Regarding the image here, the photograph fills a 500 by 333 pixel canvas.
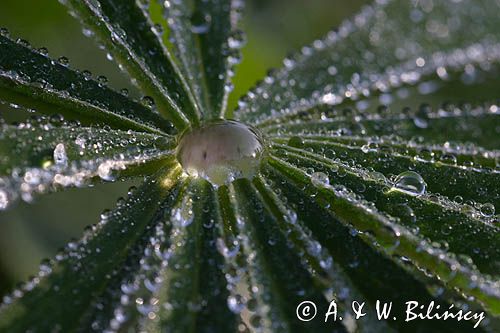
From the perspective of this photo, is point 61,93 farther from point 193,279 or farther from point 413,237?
point 413,237

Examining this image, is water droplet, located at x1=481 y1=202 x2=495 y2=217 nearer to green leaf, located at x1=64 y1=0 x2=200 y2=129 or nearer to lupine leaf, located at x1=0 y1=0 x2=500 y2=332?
lupine leaf, located at x1=0 y1=0 x2=500 y2=332

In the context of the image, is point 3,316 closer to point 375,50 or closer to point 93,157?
point 93,157

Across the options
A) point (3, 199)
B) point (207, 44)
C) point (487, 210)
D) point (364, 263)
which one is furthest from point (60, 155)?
point (487, 210)

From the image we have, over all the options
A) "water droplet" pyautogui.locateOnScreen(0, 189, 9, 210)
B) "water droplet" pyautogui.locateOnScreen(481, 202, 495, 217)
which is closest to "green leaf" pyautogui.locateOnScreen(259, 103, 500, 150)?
"water droplet" pyautogui.locateOnScreen(481, 202, 495, 217)

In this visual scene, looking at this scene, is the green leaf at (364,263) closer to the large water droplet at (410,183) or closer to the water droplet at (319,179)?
the water droplet at (319,179)

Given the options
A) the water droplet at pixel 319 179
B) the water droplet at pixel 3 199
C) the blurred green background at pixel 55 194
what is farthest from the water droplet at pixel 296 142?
the water droplet at pixel 3 199

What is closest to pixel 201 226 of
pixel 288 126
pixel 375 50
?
pixel 288 126
